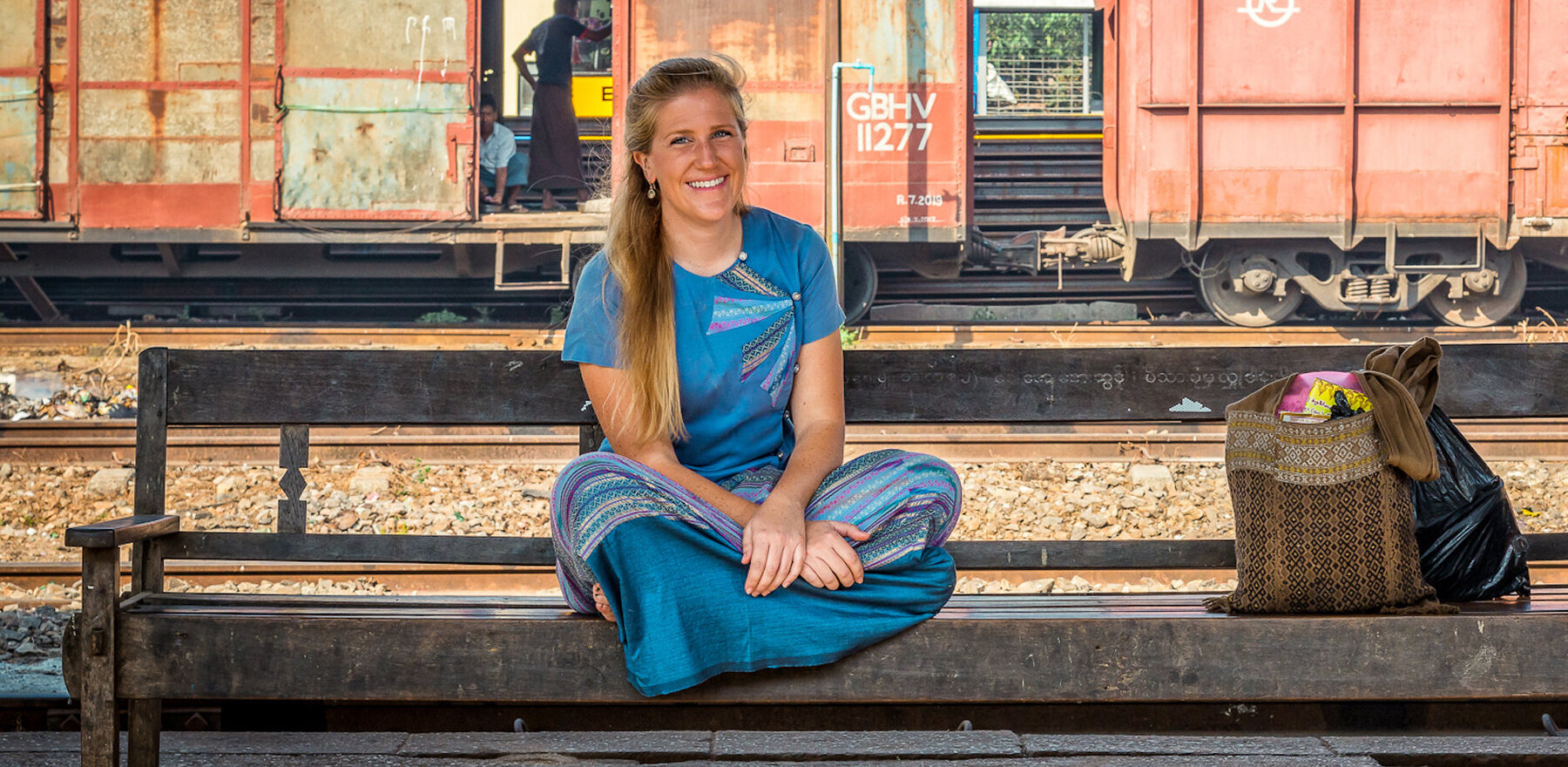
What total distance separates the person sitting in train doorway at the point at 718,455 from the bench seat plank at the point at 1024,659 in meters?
0.07

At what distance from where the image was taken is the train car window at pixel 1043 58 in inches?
840

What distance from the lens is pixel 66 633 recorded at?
2.19 metres

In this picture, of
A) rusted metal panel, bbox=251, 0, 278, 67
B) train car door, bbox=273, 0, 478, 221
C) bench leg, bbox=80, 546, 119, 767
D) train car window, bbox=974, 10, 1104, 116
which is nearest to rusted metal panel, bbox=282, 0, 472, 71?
train car door, bbox=273, 0, 478, 221

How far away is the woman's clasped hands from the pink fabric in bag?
2.96ft

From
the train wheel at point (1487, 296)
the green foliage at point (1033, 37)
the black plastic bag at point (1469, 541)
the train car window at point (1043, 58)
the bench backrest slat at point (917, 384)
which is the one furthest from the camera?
the green foliage at point (1033, 37)

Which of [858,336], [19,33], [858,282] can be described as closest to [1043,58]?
[858,282]

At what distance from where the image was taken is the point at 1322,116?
1087 centimetres

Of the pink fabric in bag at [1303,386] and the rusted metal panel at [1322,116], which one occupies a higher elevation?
the rusted metal panel at [1322,116]

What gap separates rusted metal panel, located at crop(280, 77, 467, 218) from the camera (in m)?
11.0

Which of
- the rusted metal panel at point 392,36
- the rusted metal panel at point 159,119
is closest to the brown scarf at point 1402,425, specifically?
the rusted metal panel at point 392,36

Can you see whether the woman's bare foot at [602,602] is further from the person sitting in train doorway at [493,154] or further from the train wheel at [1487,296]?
the train wheel at [1487,296]

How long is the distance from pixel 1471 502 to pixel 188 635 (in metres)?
2.44

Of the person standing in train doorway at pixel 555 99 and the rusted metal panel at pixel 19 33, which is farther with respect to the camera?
Result: the person standing in train doorway at pixel 555 99

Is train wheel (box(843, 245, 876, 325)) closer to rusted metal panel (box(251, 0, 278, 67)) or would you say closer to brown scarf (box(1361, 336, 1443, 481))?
rusted metal panel (box(251, 0, 278, 67))
